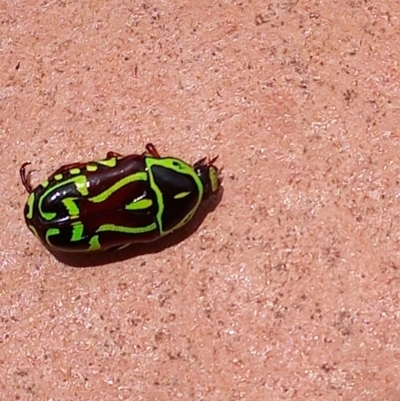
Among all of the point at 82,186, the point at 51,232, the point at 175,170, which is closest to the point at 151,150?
the point at 175,170

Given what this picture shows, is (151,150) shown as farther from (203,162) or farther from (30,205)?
(30,205)

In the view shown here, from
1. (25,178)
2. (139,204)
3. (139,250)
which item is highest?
(139,204)

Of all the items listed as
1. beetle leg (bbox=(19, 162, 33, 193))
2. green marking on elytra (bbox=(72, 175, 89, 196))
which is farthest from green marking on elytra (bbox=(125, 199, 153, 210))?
beetle leg (bbox=(19, 162, 33, 193))

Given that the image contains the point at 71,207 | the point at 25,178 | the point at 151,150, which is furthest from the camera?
the point at 25,178

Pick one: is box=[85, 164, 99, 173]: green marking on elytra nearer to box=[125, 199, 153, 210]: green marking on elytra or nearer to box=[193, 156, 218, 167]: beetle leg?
box=[125, 199, 153, 210]: green marking on elytra

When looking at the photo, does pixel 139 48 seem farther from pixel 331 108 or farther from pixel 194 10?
pixel 331 108

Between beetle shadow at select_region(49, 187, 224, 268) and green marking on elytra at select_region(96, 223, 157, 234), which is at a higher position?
green marking on elytra at select_region(96, 223, 157, 234)

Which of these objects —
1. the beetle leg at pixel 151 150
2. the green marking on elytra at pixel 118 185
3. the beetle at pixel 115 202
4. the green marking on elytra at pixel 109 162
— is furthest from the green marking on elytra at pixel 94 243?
the beetle leg at pixel 151 150

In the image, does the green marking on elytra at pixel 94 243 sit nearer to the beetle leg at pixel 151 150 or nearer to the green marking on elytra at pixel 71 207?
the green marking on elytra at pixel 71 207

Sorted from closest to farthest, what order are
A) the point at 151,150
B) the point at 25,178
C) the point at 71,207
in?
1. the point at 71,207
2. the point at 151,150
3. the point at 25,178
